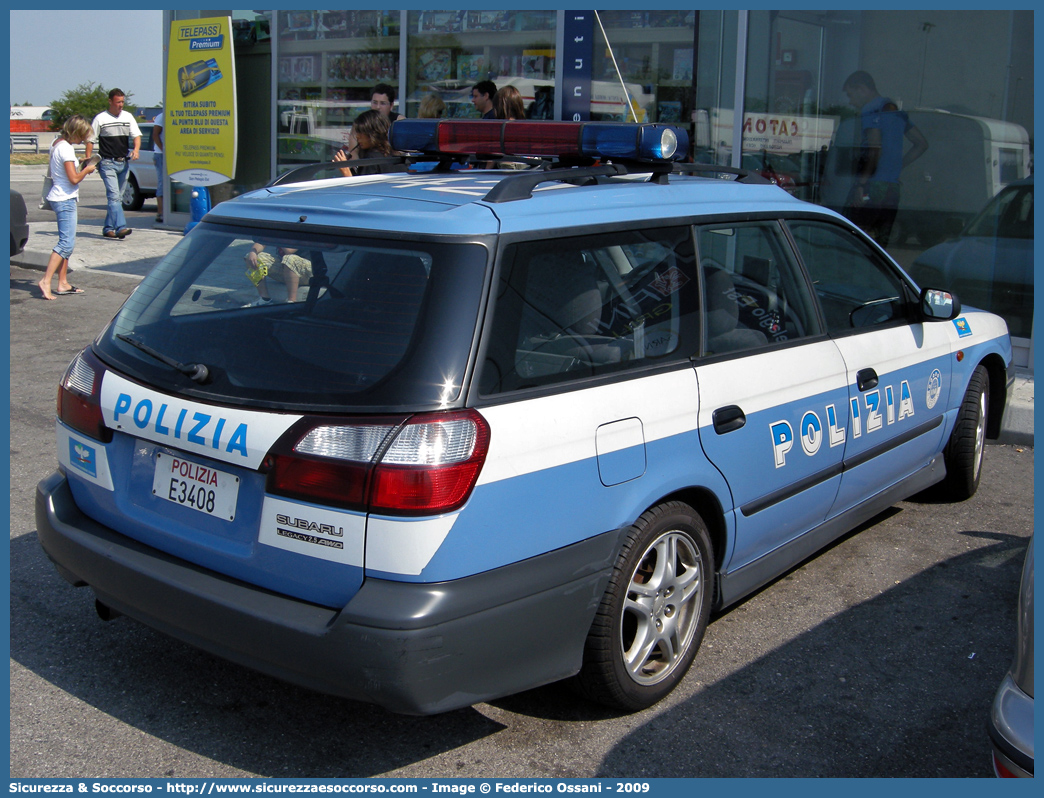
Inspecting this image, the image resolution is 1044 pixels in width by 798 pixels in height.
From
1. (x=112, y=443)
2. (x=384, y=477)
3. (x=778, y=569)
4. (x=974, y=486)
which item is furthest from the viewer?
(x=974, y=486)

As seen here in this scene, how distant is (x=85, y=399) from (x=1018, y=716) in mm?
2770

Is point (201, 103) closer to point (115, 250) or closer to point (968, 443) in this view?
point (115, 250)

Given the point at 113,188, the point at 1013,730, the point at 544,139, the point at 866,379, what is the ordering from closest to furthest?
1. the point at 1013,730
2. the point at 544,139
3. the point at 866,379
4. the point at 113,188

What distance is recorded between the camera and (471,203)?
2.94m

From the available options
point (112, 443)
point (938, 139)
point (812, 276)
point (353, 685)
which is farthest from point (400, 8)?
point (353, 685)

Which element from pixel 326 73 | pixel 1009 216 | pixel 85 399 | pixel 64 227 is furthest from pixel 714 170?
pixel 326 73

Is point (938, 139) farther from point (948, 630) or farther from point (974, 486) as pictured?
point (948, 630)

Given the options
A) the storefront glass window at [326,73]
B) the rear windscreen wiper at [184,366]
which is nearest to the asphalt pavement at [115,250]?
the storefront glass window at [326,73]

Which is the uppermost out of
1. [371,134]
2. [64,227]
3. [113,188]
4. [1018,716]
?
[371,134]

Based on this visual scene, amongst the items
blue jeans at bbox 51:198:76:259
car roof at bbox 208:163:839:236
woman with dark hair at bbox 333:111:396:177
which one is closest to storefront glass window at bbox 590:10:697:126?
woman with dark hair at bbox 333:111:396:177

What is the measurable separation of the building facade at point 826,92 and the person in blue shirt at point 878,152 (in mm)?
12
